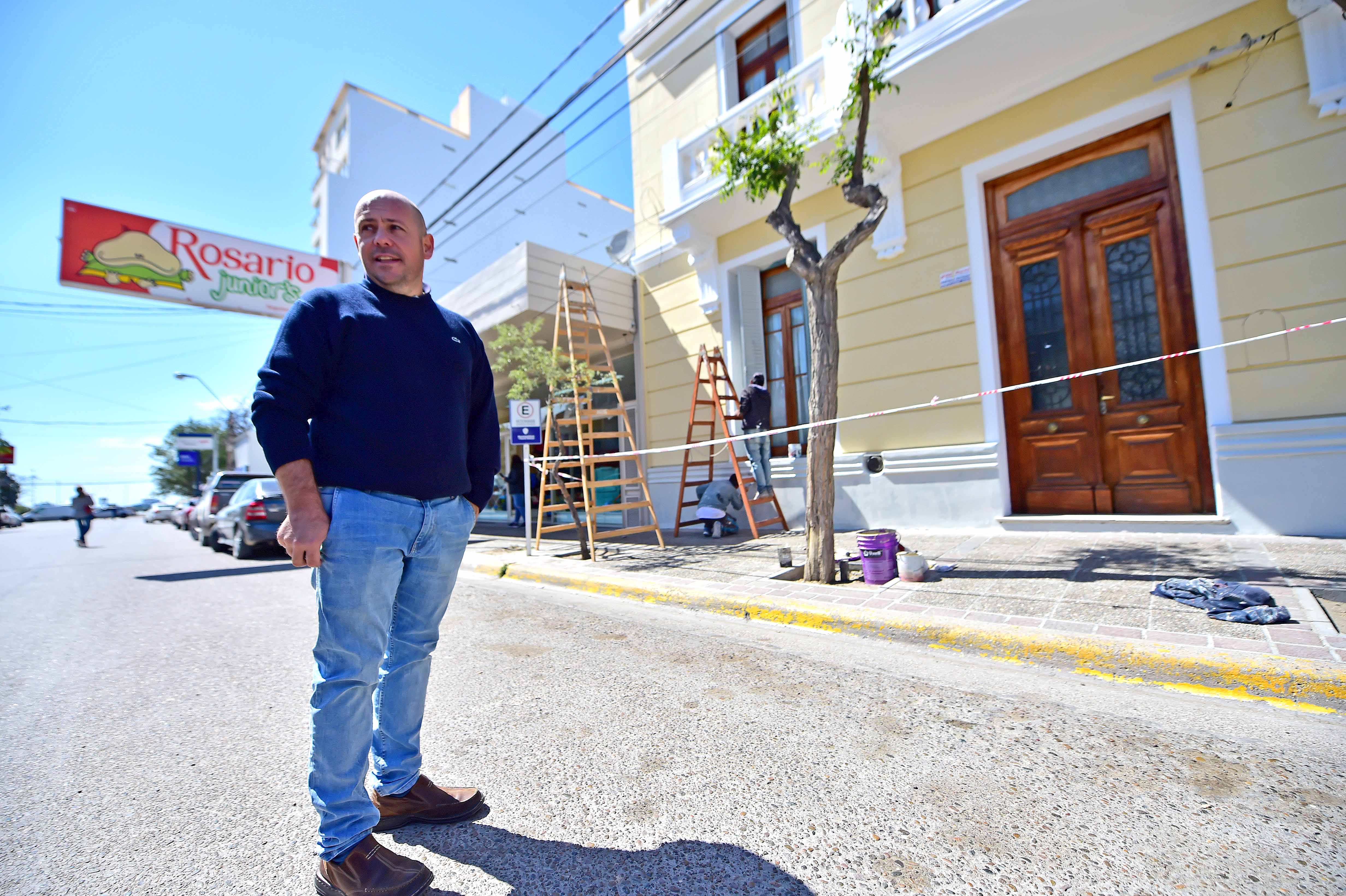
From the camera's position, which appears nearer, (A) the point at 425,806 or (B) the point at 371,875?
(B) the point at 371,875

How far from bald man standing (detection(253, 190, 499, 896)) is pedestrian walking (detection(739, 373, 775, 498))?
6065mm

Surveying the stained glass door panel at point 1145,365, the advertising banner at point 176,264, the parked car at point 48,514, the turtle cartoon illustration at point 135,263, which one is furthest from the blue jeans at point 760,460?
the parked car at point 48,514

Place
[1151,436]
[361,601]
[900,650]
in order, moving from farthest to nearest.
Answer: [1151,436]
[900,650]
[361,601]

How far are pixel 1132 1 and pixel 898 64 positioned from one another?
6.41 feet

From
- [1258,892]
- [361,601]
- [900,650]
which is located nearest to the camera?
[1258,892]

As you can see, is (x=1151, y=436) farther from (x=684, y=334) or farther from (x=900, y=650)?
(x=684, y=334)

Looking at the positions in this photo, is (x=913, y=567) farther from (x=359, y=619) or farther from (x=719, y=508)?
(x=359, y=619)

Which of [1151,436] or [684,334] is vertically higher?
[684,334]

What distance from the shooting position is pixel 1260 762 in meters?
2.03

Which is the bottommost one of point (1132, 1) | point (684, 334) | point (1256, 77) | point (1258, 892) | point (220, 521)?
point (1258, 892)

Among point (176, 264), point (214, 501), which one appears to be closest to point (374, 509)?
point (214, 501)

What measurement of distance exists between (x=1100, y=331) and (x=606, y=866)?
6760 mm

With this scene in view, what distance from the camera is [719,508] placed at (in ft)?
26.3

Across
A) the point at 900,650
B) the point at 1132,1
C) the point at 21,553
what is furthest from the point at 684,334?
the point at 21,553
